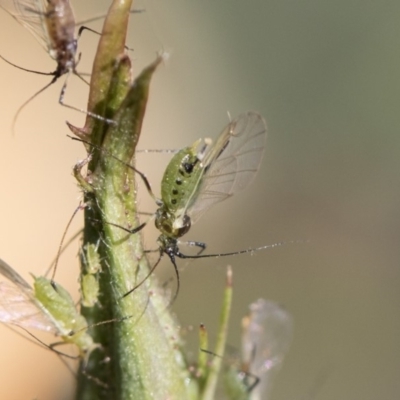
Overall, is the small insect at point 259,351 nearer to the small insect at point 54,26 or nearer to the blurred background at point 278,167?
the small insect at point 54,26

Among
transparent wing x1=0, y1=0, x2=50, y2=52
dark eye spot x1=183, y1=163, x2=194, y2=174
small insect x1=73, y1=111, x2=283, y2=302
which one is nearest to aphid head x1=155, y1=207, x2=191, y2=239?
small insect x1=73, y1=111, x2=283, y2=302

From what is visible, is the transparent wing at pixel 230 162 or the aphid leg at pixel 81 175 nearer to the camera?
the aphid leg at pixel 81 175

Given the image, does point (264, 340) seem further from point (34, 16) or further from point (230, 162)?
point (34, 16)

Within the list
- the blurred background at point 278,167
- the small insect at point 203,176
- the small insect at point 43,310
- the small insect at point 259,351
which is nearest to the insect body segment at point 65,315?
the small insect at point 43,310

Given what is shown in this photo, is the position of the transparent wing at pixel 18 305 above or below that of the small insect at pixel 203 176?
below

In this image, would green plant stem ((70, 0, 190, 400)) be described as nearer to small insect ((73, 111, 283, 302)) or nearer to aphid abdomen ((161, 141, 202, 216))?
small insect ((73, 111, 283, 302))

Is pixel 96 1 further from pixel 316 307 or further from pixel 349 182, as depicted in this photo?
pixel 316 307
